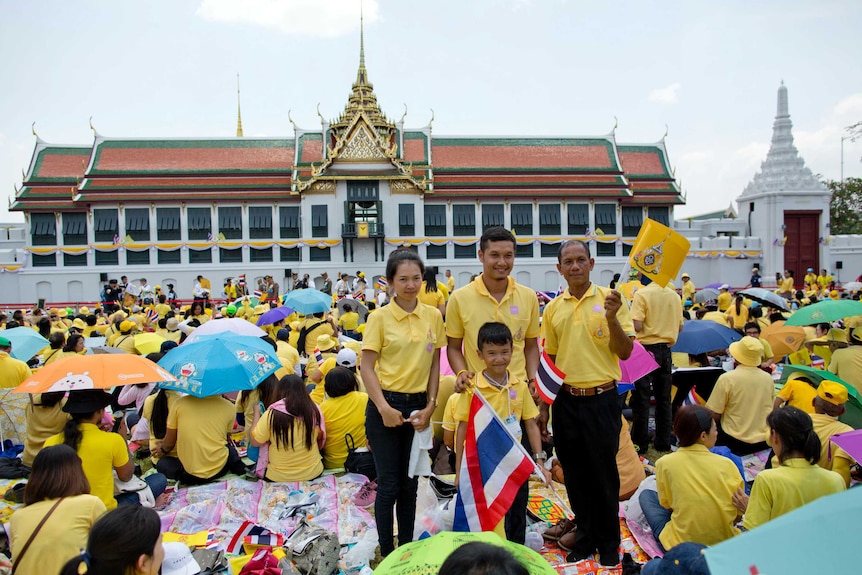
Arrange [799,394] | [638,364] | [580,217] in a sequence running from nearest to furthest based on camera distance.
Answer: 1. [799,394]
2. [638,364]
3. [580,217]

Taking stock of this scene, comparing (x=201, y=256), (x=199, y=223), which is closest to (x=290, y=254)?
(x=201, y=256)

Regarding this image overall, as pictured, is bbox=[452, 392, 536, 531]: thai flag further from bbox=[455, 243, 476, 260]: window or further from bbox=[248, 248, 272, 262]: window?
bbox=[248, 248, 272, 262]: window

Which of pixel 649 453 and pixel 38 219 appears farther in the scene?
pixel 38 219

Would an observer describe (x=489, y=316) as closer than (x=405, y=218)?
Yes

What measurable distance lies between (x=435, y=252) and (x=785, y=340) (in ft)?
72.8

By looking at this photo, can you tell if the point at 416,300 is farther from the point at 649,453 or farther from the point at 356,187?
the point at 356,187

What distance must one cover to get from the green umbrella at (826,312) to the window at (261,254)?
24723 millimetres

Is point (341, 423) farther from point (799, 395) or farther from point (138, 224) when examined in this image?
point (138, 224)

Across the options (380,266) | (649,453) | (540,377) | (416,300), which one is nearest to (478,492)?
(540,377)

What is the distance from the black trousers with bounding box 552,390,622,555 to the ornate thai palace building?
80.8 feet

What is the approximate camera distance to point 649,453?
6039mm

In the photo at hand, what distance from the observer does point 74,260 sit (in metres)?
27.8

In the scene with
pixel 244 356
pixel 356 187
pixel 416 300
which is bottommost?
pixel 244 356

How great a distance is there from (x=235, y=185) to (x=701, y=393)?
1009 inches
